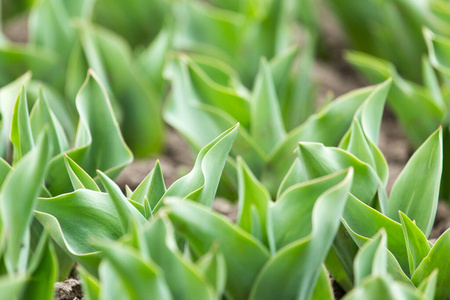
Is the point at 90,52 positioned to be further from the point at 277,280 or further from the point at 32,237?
the point at 277,280

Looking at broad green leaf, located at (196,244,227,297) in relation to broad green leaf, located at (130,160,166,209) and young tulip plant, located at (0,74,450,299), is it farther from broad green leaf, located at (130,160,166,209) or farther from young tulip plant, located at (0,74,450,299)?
broad green leaf, located at (130,160,166,209)

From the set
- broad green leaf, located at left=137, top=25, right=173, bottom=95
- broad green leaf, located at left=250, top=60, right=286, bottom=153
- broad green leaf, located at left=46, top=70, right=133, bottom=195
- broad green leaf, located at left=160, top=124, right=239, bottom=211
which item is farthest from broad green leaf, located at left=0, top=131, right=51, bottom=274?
broad green leaf, located at left=137, top=25, right=173, bottom=95

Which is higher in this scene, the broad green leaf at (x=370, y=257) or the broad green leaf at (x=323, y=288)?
the broad green leaf at (x=370, y=257)

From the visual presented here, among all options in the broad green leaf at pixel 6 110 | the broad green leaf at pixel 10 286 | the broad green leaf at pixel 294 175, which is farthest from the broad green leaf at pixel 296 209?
the broad green leaf at pixel 6 110

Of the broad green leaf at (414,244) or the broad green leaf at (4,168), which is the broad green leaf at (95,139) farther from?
the broad green leaf at (414,244)

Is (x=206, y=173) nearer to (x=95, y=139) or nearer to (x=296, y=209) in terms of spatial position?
(x=296, y=209)

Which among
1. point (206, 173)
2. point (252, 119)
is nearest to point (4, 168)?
point (206, 173)

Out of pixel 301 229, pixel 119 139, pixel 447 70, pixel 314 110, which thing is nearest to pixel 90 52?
pixel 119 139

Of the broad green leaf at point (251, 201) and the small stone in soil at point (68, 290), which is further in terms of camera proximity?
the small stone in soil at point (68, 290)
